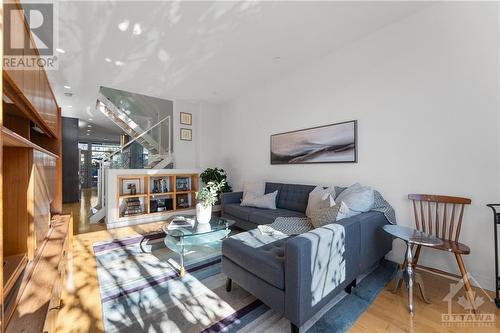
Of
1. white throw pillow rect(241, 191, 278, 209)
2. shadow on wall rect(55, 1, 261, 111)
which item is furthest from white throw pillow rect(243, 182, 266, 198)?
shadow on wall rect(55, 1, 261, 111)

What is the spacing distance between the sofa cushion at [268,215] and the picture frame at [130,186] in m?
2.70

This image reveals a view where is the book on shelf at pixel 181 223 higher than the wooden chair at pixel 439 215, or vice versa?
the wooden chair at pixel 439 215

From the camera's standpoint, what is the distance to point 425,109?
7.72 ft

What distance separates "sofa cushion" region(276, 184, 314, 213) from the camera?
3277 mm

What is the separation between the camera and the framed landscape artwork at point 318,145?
2.97 meters

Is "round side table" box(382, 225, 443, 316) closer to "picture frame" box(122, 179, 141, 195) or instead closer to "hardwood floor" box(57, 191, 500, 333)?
"hardwood floor" box(57, 191, 500, 333)

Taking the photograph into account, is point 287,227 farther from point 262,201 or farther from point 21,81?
point 21,81

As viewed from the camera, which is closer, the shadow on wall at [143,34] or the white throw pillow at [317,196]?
the shadow on wall at [143,34]

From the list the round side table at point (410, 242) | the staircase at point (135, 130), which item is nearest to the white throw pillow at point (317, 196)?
the round side table at point (410, 242)

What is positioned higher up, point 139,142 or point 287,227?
point 139,142

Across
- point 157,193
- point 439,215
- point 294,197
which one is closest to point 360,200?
point 439,215

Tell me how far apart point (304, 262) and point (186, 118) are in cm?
470

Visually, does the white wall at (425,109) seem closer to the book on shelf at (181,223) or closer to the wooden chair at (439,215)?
the wooden chair at (439,215)

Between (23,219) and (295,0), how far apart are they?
9.73 ft
